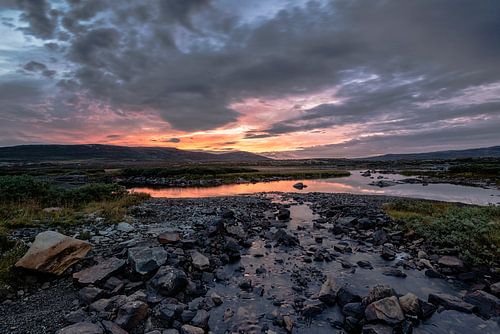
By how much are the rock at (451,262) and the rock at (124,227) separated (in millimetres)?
14904

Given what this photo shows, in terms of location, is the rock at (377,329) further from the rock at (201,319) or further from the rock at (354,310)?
the rock at (201,319)

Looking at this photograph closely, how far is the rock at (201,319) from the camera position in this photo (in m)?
7.34

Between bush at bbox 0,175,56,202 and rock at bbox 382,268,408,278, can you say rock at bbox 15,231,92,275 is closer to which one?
rock at bbox 382,268,408,278

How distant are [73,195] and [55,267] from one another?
1725cm

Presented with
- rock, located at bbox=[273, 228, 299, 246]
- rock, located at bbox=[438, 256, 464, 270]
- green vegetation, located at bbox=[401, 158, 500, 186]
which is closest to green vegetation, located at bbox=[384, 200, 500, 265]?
rock, located at bbox=[438, 256, 464, 270]

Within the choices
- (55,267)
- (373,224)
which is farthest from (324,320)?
(373,224)

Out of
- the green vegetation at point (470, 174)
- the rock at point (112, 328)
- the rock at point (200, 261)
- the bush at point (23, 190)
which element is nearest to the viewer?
the rock at point (112, 328)

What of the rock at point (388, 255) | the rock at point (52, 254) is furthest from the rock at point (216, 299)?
the rock at point (388, 255)

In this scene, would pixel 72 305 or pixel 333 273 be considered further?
pixel 333 273

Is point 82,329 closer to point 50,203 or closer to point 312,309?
point 312,309

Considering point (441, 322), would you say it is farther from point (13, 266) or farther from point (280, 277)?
point (13, 266)

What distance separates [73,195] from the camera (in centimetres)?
2397

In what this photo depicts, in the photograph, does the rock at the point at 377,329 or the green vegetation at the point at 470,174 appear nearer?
the rock at the point at 377,329

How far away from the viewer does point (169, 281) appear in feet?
28.9
